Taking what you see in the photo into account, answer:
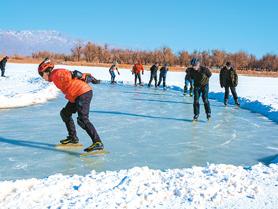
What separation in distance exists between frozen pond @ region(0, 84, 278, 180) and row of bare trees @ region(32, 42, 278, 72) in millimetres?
81558

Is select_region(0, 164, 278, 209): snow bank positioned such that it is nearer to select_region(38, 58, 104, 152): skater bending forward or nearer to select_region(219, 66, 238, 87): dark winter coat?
select_region(38, 58, 104, 152): skater bending forward

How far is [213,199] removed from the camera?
365 cm

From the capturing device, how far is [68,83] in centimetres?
548

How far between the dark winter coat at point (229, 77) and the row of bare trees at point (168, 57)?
78377 millimetres

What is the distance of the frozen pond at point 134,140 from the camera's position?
5.18 metres

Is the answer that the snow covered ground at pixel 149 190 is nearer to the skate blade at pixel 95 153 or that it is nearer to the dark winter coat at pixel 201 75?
the skate blade at pixel 95 153

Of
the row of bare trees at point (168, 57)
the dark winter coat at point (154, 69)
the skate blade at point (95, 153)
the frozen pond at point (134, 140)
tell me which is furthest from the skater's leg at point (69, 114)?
the row of bare trees at point (168, 57)

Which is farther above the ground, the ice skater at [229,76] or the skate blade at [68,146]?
the ice skater at [229,76]

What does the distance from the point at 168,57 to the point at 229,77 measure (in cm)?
8100

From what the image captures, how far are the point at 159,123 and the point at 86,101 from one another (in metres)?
3.46

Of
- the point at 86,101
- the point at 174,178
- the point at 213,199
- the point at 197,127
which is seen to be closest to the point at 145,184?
the point at 174,178

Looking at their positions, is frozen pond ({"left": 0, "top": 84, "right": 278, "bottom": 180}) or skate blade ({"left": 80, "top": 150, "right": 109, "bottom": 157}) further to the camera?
skate blade ({"left": 80, "top": 150, "right": 109, "bottom": 157})

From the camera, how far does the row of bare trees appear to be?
9175 centimetres

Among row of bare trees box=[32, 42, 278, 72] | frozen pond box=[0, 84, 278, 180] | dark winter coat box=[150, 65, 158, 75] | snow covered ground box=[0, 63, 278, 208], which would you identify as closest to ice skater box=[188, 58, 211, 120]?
frozen pond box=[0, 84, 278, 180]
